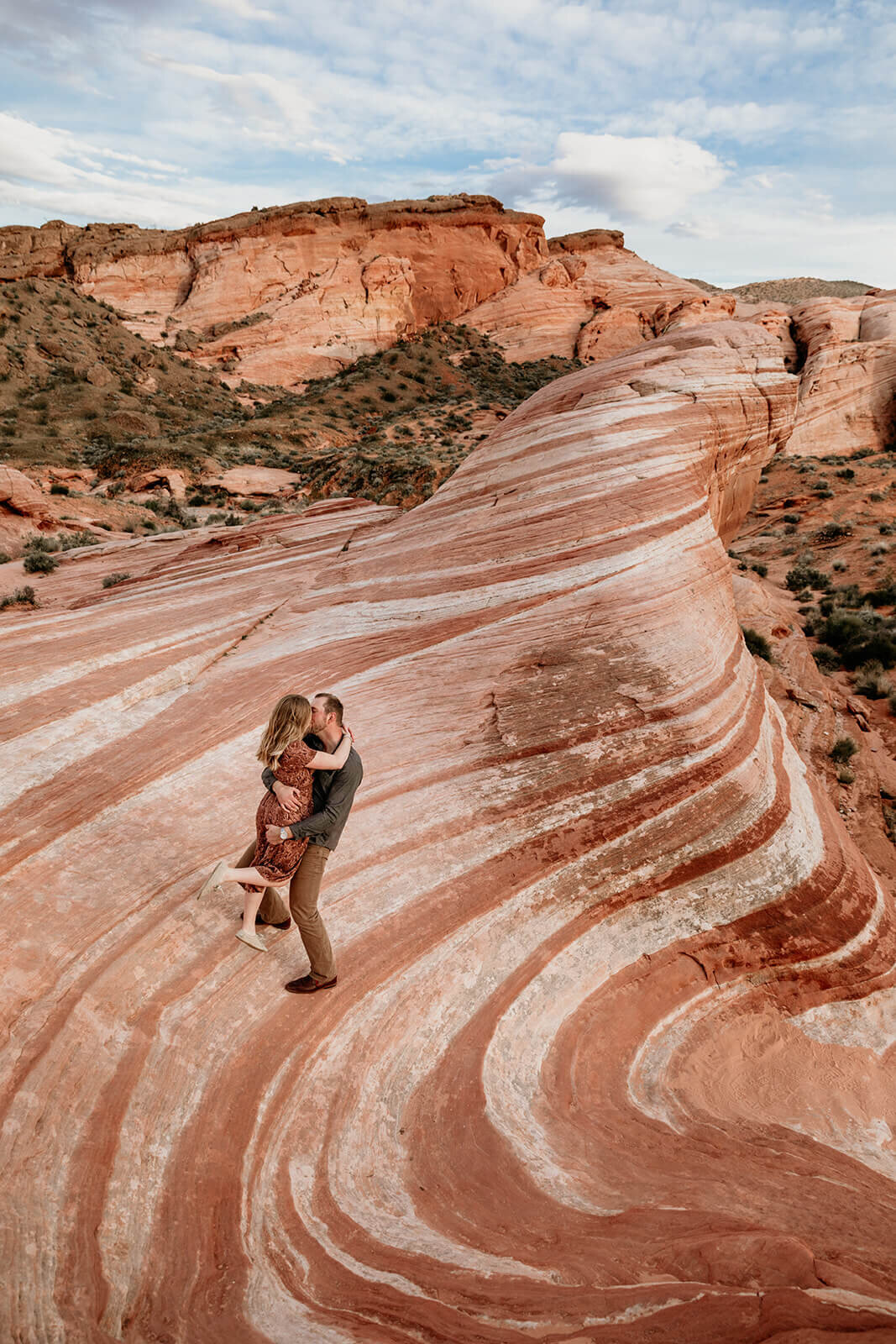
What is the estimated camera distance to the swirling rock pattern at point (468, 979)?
95.9 inches

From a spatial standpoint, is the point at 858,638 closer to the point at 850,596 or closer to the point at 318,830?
the point at 850,596

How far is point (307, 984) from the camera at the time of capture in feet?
12.0

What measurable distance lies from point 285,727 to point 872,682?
34.3 feet

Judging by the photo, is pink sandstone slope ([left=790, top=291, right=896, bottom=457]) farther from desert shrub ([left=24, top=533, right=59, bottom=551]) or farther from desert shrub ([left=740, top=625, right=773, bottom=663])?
desert shrub ([left=24, top=533, right=59, bottom=551])

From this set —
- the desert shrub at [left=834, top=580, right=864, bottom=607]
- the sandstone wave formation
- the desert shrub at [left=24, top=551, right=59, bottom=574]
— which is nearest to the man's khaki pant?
the desert shrub at [left=24, top=551, right=59, bottom=574]

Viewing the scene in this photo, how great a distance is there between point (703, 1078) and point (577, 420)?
658 cm

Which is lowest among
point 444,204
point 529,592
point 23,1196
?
point 23,1196

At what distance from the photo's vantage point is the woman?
3533 millimetres

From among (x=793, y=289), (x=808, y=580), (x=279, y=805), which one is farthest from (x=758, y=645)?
(x=793, y=289)

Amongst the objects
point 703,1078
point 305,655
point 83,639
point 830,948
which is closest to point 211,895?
point 305,655

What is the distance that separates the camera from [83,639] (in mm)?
6254

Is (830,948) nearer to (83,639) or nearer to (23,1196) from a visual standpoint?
(23,1196)

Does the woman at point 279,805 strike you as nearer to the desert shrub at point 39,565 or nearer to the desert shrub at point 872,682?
the desert shrub at point 39,565

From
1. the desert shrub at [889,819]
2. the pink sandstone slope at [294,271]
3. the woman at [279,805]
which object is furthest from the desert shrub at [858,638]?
the pink sandstone slope at [294,271]
